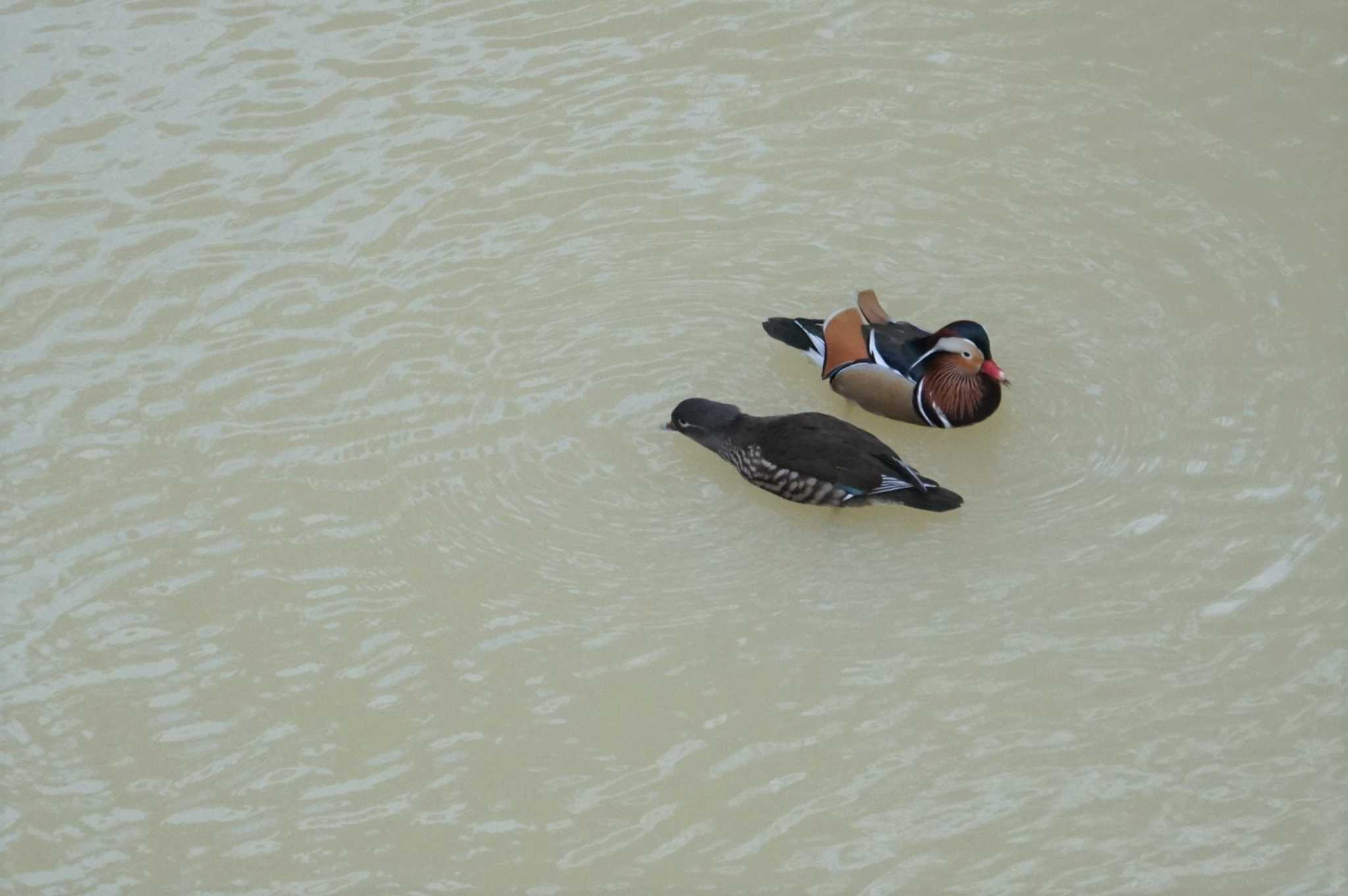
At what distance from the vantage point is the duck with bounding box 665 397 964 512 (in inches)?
224

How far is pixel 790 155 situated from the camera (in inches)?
286

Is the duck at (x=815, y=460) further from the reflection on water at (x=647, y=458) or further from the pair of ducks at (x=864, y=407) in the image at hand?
the reflection on water at (x=647, y=458)

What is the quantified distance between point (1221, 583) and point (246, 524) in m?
3.42

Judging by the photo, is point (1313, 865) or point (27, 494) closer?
point (1313, 865)

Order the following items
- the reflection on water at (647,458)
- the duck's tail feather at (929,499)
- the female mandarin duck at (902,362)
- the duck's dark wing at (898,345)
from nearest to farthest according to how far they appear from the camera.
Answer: the reflection on water at (647,458)
the duck's tail feather at (929,499)
the female mandarin duck at (902,362)
the duck's dark wing at (898,345)

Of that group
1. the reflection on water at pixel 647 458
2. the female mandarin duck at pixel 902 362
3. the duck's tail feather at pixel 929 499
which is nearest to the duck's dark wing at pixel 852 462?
the duck's tail feather at pixel 929 499

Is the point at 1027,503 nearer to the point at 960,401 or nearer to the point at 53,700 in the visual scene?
the point at 960,401

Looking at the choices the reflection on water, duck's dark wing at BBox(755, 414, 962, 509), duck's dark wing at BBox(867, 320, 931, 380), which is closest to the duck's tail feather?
duck's dark wing at BBox(755, 414, 962, 509)

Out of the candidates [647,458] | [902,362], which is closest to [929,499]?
[902,362]

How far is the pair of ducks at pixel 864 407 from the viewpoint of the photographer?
5715 mm

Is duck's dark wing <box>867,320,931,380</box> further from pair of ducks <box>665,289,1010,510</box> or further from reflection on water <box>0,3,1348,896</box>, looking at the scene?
reflection on water <box>0,3,1348,896</box>

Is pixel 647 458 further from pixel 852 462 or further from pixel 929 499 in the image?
pixel 929 499

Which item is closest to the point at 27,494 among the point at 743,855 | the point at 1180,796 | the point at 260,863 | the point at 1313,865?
the point at 260,863

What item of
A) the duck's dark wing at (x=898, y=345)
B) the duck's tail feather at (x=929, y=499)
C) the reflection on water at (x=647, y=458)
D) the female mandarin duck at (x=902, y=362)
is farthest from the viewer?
the duck's dark wing at (x=898, y=345)
